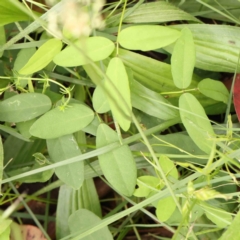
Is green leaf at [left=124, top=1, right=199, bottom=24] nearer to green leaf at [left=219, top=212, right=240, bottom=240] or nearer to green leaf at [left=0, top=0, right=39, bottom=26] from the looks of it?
green leaf at [left=0, top=0, right=39, bottom=26]

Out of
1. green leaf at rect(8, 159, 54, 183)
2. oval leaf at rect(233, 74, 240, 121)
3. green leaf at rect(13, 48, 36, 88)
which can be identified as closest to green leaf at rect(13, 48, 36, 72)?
green leaf at rect(13, 48, 36, 88)

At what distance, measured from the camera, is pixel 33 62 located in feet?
1.98

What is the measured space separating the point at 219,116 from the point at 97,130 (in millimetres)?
371

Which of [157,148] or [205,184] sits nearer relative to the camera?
[205,184]

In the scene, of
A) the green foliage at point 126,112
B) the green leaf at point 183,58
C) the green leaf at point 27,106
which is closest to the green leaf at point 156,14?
the green foliage at point 126,112

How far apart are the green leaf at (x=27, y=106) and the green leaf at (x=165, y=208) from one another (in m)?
0.28

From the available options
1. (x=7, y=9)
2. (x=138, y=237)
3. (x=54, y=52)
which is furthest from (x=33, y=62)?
(x=138, y=237)

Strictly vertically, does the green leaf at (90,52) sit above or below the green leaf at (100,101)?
above

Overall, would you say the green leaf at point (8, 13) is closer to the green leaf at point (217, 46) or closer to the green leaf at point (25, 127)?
the green leaf at point (25, 127)

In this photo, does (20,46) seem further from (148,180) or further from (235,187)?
(235,187)

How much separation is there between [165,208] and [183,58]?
28 cm

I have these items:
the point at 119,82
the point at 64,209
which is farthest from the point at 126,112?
the point at 64,209

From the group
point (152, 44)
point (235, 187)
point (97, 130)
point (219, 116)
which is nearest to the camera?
point (152, 44)

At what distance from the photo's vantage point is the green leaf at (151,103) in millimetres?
702
